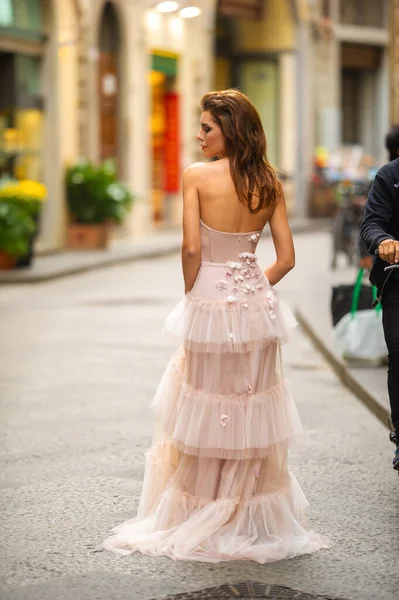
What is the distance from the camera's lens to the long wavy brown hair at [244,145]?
526cm

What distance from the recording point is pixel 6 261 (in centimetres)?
1962

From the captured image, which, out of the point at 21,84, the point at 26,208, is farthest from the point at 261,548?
the point at 21,84

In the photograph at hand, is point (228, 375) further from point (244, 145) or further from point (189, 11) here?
point (189, 11)

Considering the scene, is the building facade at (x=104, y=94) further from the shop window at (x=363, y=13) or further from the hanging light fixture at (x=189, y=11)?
the shop window at (x=363, y=13)

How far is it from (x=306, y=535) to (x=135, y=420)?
3.17m

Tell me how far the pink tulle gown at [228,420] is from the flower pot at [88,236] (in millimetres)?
18471

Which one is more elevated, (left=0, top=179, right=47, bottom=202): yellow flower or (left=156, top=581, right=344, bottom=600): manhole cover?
(left=0, top=179, right=47, bottom=202): yellow flower

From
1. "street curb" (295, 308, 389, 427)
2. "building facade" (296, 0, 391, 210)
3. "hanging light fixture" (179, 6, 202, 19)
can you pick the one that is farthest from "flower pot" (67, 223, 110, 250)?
"building facade" (296, 0, 391, 210)

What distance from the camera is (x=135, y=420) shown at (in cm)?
842

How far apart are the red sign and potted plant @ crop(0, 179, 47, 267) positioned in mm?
10637

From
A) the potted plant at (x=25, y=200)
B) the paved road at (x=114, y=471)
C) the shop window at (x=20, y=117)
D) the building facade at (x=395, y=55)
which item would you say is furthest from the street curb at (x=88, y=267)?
the building facade at (x=395, y=55)

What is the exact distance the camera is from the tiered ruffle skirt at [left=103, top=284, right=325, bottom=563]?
208 inches

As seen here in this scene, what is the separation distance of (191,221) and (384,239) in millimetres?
1039

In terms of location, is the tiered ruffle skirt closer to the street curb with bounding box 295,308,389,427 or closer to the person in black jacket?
the person in black jacket
